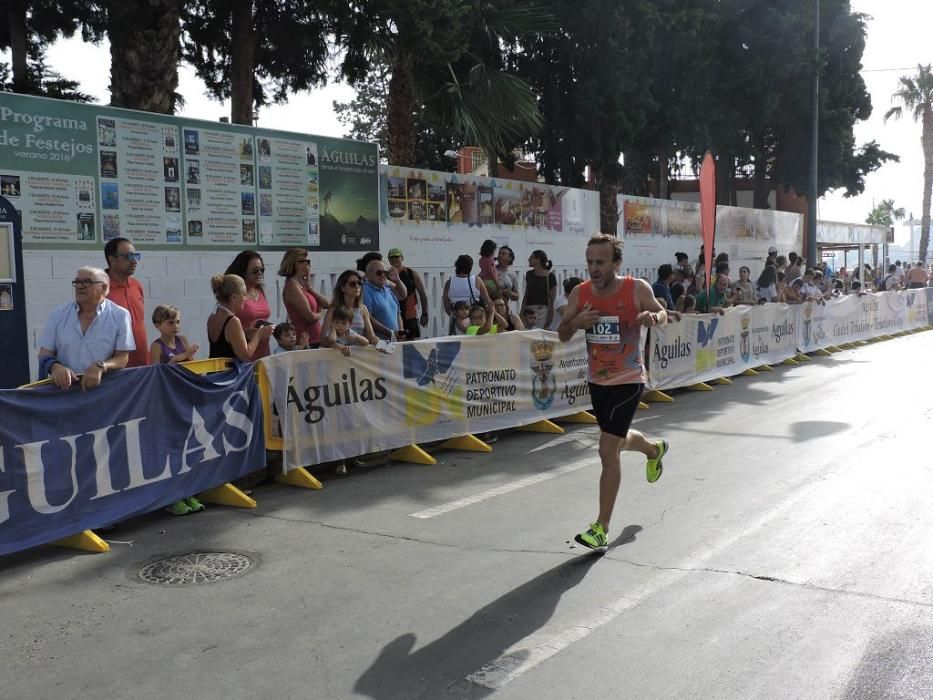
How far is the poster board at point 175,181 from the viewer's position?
9.34m

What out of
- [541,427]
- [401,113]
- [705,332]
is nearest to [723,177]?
[401,113]

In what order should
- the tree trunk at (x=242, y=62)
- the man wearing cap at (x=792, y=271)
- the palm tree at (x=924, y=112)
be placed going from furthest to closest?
1. the palm tree at (x=924, y=112)
2. the man wearing cap at (x=792, y=271)
3. the tree trunk at (x=242, y=62)

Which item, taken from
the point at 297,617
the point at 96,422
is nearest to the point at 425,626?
the point at 297,617

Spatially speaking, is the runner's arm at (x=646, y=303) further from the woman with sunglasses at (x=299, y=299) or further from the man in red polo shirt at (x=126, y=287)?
the woman with sunglasses at (x=299, y=299)

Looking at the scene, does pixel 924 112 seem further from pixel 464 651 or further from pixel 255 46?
pixel 464 651

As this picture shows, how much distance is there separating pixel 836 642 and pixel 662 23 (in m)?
18.4

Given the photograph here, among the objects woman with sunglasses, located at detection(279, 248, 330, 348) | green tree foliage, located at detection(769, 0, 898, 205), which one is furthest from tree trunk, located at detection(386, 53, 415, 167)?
green tree foliage, located at detection(769, 0, 898, 205)

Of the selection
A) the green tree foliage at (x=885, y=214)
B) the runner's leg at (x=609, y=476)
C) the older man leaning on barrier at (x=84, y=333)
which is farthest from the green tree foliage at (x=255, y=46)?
the green tree foliage at (x=885, y=214)

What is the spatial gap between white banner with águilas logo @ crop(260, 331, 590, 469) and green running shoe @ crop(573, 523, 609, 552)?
3.02 m

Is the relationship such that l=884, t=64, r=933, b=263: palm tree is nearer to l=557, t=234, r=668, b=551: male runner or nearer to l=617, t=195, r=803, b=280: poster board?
l=617, t=195, r=803, b=280: poster board

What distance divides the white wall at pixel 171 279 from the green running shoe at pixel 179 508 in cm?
350

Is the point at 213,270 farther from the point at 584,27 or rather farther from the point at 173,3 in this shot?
the point at 584,27

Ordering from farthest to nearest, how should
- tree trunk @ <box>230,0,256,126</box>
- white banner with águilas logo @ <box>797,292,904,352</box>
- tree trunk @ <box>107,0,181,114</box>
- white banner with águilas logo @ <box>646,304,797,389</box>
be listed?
white banner with águilas logo @ <box>797,292,904,352</box> → tree trunk @ <box>230,0,256,126</box> → white banner with águilas logo @ <box>646,304,797,389</box> → tree trunk @ <box>107,0,181,114</box>

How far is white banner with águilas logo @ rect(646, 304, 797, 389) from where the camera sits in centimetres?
1302
